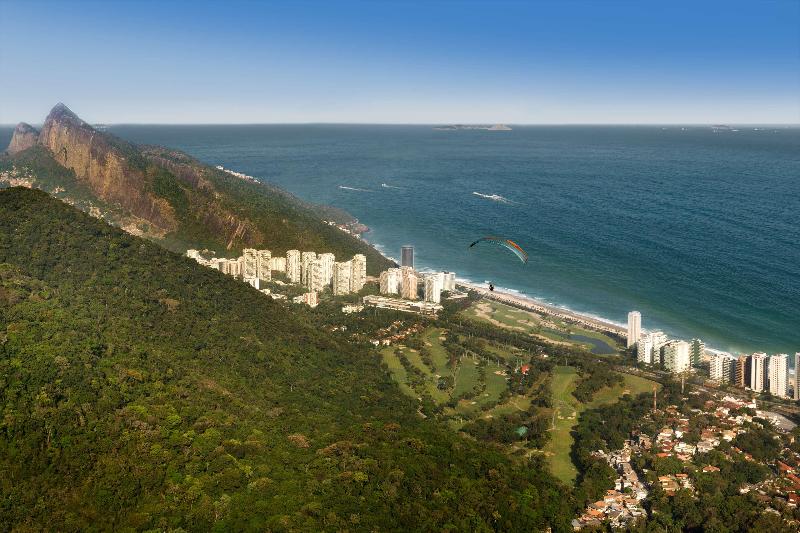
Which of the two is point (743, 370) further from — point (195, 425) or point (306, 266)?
point (306, 266)

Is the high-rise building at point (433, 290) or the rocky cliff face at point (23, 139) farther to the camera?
the rocky cliff face at point (23, 139)

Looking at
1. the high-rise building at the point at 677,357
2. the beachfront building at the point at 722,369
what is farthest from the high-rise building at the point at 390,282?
the beachfront building at the point at 722,369

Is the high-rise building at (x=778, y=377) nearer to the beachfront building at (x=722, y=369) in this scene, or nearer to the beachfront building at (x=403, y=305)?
the beachfront building at (x=722, y=369)

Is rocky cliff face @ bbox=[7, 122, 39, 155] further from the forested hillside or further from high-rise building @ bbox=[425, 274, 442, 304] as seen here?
high-rise building @ bbox=[425, 274, 442, 304]

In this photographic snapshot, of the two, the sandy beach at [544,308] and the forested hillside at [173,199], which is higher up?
the forested hillside at [173,199]

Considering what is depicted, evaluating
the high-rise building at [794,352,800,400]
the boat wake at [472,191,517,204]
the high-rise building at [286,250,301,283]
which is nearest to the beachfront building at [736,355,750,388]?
the high-rise building at [794,352,800,400]

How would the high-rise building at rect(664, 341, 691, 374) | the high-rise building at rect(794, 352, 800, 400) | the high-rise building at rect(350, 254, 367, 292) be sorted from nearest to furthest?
the high-rise building at rect(794, 352, 800, 400)
the high-rise building at rect(664, 341, 691, 374)
the high-rise building at rect(350, 254, 367, 292)
